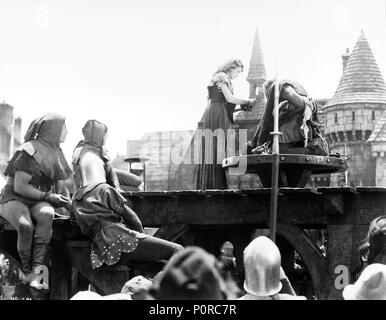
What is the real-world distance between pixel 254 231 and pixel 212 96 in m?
1.71

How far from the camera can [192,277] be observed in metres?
4.12

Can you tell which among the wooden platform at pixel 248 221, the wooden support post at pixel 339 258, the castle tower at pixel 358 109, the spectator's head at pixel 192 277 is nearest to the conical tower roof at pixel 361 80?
the castle tower at pixel 358 109

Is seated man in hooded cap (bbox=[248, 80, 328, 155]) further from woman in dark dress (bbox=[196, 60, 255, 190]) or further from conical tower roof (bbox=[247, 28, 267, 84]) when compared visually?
conical tower roof (bbox=[247, 28, 267, 84])

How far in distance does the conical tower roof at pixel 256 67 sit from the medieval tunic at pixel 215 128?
7836 cm

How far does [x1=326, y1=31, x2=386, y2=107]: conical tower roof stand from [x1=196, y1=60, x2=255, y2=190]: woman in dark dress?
194ft

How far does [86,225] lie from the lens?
10.2 metres

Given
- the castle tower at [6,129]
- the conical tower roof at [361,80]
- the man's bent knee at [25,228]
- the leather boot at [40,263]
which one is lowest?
the leather boot at [40,263]

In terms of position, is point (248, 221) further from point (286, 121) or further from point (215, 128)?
point (215, 128)

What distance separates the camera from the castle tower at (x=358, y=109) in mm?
71750

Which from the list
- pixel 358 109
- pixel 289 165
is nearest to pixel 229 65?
pixel 289 165

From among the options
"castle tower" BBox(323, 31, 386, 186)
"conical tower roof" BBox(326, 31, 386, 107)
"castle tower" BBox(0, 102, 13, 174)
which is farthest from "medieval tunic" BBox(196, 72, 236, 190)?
"castle tower" BBox(0, 102, 13, 174)

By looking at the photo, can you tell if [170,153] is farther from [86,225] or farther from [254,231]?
[86,225]

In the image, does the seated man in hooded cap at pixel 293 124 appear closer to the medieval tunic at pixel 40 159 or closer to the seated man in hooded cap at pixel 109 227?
the seated man in hooded cap at pixel 109 227
